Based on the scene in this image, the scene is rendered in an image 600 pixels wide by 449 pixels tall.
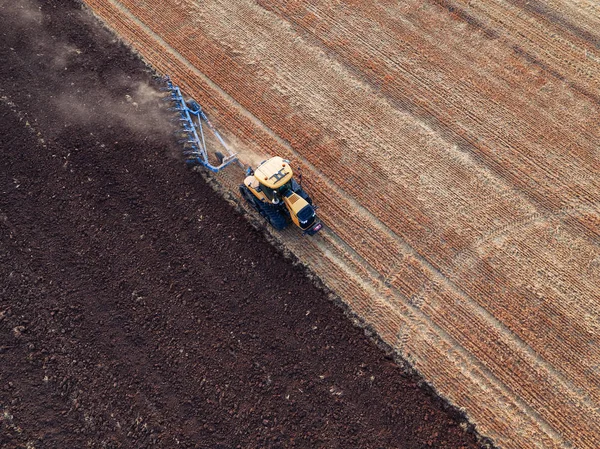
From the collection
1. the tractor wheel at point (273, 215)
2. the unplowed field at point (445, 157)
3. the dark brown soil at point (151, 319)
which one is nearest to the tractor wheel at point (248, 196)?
the tractor wheel at point (273, 215)

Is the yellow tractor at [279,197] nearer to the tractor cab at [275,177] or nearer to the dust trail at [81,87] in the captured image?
the tractor cab at [275,177]

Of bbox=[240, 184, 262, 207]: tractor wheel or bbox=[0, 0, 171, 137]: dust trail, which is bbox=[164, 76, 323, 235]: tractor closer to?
bbox=[240, 184, 262, 207]: tractor wheel

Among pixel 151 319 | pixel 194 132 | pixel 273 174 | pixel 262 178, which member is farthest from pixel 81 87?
pixel 151 319

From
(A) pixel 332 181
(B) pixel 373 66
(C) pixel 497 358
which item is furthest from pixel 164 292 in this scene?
(B) pixel 373 66

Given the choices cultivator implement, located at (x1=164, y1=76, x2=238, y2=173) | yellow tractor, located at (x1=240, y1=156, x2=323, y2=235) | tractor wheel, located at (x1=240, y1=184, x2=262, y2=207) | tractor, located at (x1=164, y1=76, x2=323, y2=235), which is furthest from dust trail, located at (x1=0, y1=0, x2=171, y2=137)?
yellow tractor, located at (x1=240, y1=156, x2=323, y2=235)

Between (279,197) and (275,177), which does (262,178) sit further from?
(279,197)
